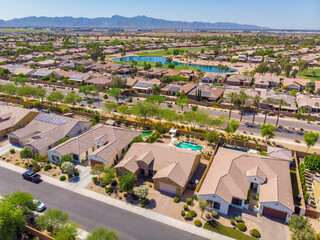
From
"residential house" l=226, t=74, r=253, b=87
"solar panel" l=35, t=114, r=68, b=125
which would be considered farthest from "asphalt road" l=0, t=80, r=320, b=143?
"residential house" l=226, t=74, r=253, b=87

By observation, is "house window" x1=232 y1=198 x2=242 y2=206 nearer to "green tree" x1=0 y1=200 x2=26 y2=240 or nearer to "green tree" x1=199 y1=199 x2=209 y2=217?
"green tree" x1=199 y1=199 x2=209 y2=217

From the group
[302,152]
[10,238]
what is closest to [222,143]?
[302,152]

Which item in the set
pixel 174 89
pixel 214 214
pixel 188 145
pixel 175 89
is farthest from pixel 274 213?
pixel 174 89

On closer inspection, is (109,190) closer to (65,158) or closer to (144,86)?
(65,158)

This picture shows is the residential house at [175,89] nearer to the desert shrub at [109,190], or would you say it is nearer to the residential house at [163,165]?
the residential house at [163,165]

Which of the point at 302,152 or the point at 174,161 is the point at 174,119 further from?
the point at 302,152
